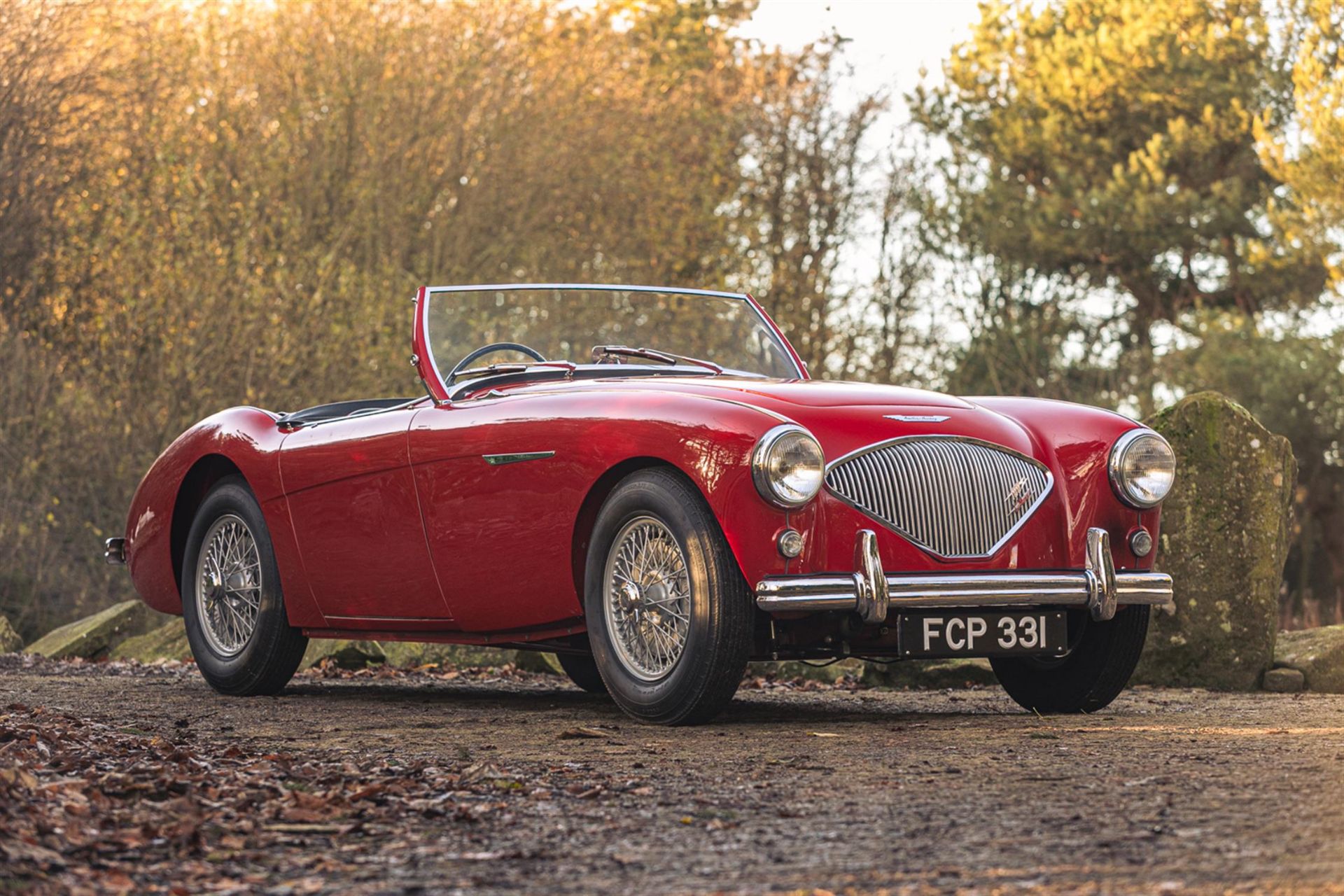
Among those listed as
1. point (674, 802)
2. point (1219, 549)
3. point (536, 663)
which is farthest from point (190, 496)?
point (1219, 549)

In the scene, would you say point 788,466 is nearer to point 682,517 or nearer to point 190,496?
point 682,517

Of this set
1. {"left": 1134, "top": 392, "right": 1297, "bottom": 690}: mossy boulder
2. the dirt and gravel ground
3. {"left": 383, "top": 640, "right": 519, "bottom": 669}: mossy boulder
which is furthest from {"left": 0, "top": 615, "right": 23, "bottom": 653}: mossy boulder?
{"left": 1134, "top": 392, "right": 1297, "bottom": 690}: mossy boulder

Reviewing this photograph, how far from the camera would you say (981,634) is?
228 inches

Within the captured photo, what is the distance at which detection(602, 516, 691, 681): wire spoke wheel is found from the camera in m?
5.76

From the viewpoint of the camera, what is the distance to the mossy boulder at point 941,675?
28.6ft

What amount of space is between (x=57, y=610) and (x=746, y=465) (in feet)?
38.2

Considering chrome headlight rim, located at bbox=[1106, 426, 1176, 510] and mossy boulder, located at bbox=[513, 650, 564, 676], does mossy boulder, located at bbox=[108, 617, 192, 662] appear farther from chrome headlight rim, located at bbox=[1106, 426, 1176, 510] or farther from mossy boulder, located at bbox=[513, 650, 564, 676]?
chrome headlight rim, located at bbox=[1106, 426, 1176, 510]

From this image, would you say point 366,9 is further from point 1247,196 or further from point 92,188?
point 1247,196

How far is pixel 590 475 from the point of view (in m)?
6.05

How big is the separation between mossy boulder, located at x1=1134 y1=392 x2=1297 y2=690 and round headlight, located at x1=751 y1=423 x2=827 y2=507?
3644 mm

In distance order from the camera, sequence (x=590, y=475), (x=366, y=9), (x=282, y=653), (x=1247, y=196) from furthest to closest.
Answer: (x=1247, y=196)
(x=366, y=9)
(x=282, y=653)
(x=590, y=475)

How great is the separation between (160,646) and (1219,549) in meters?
6.27

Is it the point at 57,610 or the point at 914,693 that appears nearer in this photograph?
the point at 914,693

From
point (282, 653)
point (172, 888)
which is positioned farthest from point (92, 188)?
point (172, 888)
